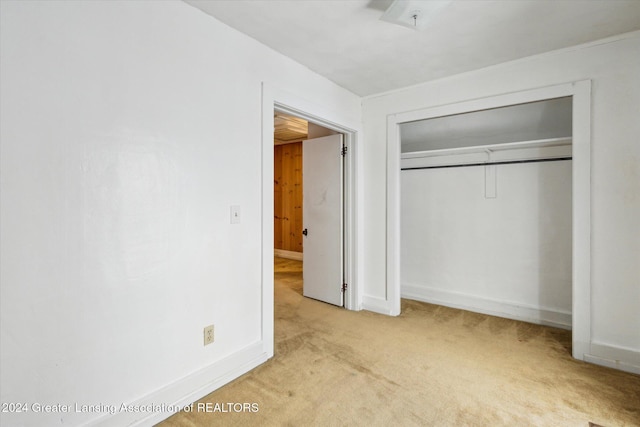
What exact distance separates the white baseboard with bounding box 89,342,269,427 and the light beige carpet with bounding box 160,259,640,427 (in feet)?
0.20

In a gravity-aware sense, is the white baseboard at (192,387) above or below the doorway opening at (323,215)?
below

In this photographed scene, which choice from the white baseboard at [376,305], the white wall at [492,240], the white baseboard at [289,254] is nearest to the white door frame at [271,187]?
the white baseboard at [376,305]

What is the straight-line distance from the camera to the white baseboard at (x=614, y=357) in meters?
2.30

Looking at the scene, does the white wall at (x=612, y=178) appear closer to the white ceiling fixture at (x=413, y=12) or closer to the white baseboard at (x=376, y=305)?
the white ceiling fixture at (x=413, y=12)

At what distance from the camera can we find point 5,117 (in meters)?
1.31

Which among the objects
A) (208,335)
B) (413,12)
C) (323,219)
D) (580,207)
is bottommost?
(208,335)

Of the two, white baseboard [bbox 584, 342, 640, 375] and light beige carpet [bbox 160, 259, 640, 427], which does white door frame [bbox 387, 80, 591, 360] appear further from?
light beige carpet [bbox 160, 259, 640, 427]

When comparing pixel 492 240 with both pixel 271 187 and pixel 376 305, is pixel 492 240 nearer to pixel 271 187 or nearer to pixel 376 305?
pixel 376 305

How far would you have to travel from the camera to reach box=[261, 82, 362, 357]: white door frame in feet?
8.03

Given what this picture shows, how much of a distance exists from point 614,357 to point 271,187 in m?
2.86

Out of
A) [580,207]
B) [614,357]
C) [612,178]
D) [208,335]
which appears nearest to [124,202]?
[208,335]

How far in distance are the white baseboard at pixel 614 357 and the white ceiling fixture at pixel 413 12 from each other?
8.72ft

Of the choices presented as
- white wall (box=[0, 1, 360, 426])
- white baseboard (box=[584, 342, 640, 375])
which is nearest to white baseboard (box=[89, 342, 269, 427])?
white wall (box=[0, 1, 360, 426])

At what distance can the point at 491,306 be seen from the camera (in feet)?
11.6
